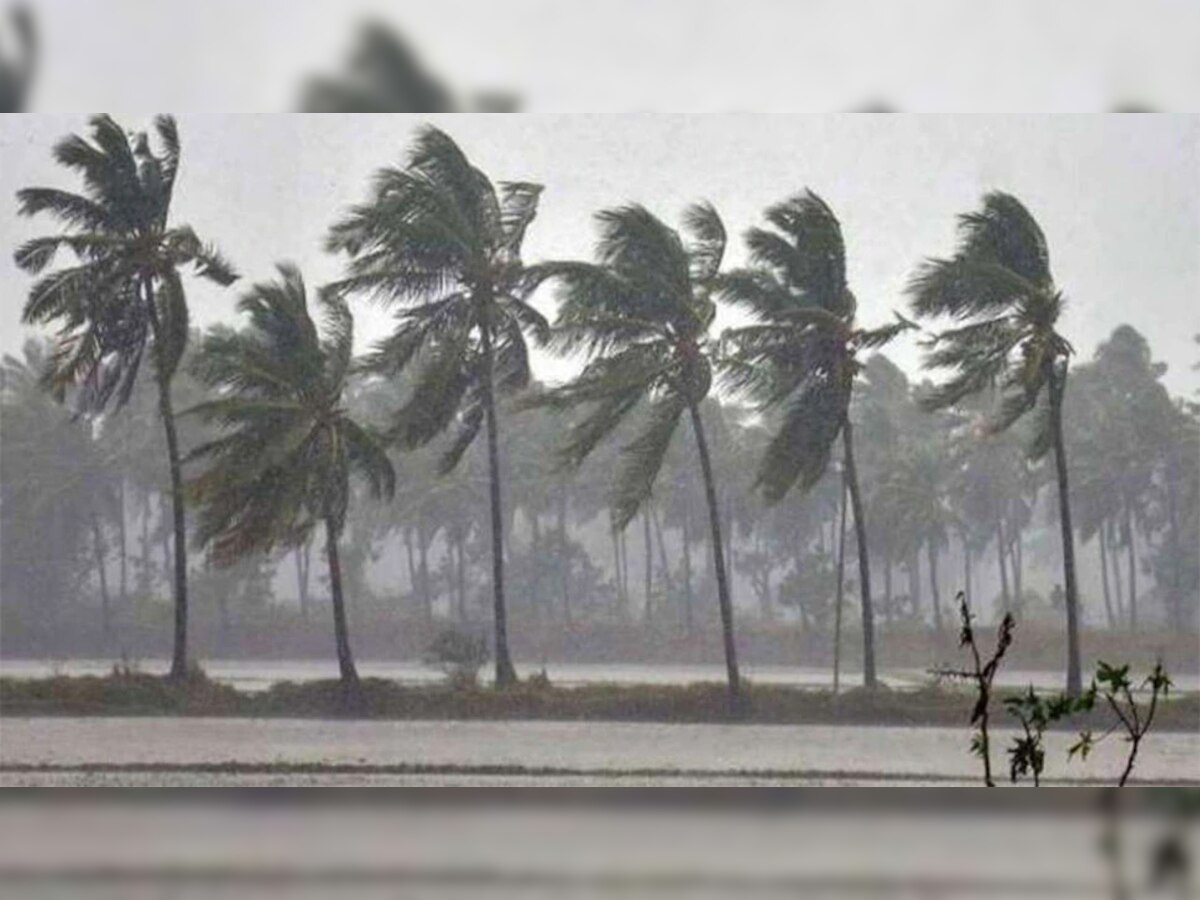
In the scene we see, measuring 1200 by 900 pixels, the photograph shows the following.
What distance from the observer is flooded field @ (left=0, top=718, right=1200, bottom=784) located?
7895 mm

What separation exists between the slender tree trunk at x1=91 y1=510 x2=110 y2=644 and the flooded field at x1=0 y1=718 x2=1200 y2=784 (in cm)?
42

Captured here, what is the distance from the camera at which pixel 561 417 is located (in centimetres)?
782

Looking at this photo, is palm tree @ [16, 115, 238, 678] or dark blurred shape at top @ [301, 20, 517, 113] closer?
dark blurred shape at top @ [301, 20, 517, 113]

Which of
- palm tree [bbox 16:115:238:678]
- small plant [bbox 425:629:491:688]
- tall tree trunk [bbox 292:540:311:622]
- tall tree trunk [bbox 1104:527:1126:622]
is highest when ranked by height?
palm tree [bbox 16:115:238:678]

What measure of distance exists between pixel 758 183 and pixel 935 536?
5.39ft

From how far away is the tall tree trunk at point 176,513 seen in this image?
780cm

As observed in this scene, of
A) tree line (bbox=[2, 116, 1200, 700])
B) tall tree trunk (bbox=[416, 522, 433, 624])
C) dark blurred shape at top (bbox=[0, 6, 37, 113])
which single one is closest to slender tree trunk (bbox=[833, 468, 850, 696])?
tree line (bbox=[2, 116, 1200, 700])

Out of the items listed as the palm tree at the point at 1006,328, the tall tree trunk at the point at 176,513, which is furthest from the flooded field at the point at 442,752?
the palm tree at the point at 1006,328

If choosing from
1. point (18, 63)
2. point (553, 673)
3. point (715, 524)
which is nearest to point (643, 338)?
point (715, 524)

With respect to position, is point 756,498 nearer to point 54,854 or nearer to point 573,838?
point 573,838

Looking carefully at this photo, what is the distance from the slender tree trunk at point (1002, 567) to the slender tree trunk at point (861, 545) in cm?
54

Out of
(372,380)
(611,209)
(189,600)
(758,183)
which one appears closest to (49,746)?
(189,600)

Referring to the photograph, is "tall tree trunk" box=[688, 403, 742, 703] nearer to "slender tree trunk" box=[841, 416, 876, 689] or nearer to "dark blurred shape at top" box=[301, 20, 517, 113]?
"slender tree trunk" box=[841, 416, 876, 689]

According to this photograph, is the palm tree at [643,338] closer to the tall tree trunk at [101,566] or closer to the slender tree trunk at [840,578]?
the slender tree trunk at [840,578]
